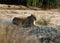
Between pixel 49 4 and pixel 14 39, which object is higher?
pixel 14 39

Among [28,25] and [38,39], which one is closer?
[38,39]

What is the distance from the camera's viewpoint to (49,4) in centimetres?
655

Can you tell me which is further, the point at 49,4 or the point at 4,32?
the point at 49,4

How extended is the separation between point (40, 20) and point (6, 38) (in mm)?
1136

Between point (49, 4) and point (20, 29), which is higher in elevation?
point (20, 29)

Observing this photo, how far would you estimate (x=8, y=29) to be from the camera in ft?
8.41

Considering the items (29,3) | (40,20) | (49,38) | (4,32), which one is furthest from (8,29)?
(29,3)

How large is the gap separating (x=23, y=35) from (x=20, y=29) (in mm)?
73

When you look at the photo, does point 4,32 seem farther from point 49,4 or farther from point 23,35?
point 49,4

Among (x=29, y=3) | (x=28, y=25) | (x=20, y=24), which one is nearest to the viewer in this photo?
(x=20, y=24)

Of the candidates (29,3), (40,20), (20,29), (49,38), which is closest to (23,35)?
(20,29)

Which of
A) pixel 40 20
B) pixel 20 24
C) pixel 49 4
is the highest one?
pixel 20 24

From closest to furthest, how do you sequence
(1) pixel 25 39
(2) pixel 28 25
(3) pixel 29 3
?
(1) pixel 25 39 < (2) pixel 28 25 < (3) pixel 29 3

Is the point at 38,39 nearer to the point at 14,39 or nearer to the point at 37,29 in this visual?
the point at 14,39
